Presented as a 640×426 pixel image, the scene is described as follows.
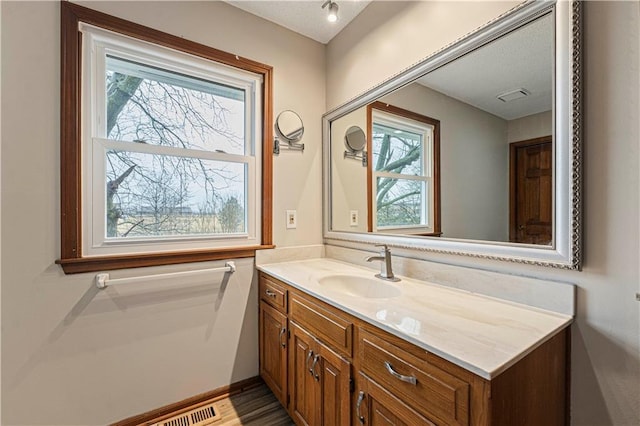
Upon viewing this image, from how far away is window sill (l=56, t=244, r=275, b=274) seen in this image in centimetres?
136

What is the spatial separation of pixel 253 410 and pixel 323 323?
2.99 feet

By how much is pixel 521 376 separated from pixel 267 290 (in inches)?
52.4

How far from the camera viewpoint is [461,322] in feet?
3.01

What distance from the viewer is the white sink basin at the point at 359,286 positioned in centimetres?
144

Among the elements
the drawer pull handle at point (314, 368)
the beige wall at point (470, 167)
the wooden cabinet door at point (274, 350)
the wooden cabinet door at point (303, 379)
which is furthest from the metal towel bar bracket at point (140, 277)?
the beige wall at point (470, 167)

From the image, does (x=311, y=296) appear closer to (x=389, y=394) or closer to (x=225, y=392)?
(x=389, y=394)

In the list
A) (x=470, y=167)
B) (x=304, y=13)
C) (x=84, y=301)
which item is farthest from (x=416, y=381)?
(x=304, y=13)

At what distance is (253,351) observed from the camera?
188cm

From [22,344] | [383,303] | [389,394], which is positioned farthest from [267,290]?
[22,344]

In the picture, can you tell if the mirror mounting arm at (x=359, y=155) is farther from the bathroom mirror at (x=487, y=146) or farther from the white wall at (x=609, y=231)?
the white wall at (x=609, y=231)

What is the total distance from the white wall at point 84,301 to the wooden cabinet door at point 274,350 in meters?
0.10

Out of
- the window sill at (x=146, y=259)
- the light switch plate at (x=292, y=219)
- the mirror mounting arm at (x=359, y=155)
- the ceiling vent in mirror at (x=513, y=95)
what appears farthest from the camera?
the light switch plate at (x=292, y=219)

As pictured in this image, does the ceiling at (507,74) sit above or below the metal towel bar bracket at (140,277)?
above

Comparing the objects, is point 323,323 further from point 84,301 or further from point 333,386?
point 84,301
